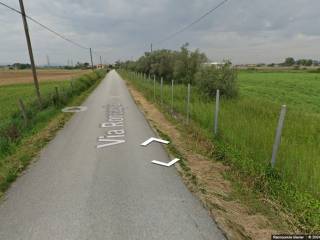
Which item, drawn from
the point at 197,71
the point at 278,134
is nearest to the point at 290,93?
the point at 197,71

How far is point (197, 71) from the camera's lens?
18547mm

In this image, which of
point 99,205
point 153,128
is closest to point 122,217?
point 99,205

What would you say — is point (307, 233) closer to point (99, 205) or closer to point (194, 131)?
point (99, 205)

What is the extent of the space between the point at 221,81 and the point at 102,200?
11.7m

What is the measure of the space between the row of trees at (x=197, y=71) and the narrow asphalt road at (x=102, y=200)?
28.8ft

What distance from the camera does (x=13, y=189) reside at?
4250 mm

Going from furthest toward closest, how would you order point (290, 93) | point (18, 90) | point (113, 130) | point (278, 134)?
point (18, 90), point (290, 93), point (113, 130), point (278, 134)

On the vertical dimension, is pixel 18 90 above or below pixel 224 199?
below

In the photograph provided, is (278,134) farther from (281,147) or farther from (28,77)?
(28,77)

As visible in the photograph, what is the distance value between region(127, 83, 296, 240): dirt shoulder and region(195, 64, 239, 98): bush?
812 cm

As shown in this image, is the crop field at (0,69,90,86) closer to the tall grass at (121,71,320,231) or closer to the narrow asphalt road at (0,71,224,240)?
the narrow asphalt road at (0,71,224,240)

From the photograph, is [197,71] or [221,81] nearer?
[221,81]

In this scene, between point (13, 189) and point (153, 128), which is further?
point (153, 128)

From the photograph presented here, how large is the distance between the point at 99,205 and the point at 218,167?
2.69 metres
